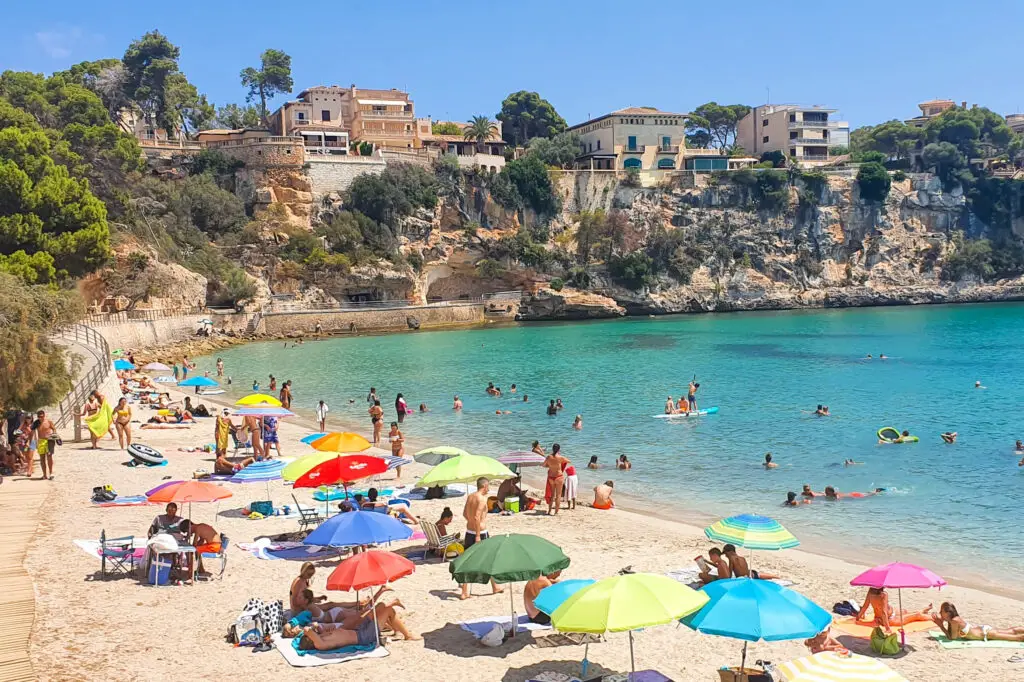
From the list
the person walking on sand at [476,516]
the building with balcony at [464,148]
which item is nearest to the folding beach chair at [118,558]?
the person walking on sand at [476,516]

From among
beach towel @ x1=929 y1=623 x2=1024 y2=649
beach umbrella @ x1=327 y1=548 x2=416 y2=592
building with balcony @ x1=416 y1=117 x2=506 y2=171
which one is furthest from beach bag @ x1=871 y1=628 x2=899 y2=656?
building with balcony @ x1=416 y1=117 x2=506 y2=171

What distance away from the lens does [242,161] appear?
211 feet

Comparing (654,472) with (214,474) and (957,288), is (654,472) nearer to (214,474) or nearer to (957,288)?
(214,474)

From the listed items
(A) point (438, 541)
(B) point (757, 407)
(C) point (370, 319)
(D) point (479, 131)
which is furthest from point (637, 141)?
(A) point (438, 541)

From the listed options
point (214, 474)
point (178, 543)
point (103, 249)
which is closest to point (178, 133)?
point (103, 249)

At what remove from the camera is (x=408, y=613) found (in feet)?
31.8

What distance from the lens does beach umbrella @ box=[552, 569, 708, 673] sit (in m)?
7.10

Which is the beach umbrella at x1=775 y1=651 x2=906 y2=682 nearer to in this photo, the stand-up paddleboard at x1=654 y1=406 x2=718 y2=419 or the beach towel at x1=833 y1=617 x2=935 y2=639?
the beach towel at x1=833 y1=617 x2=935 y2=639

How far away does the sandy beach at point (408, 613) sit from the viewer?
8078 mm

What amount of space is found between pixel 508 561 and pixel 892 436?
17.8 meters

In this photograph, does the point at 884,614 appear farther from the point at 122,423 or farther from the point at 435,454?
the point at 122,423

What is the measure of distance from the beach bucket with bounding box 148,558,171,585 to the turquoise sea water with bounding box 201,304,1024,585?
971 centimetres

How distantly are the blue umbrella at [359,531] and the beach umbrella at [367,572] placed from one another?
2.74 feet

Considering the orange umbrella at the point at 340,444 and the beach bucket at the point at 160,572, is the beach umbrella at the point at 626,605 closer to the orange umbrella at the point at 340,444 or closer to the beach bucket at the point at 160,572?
the beach bucket at the point at 160,572
